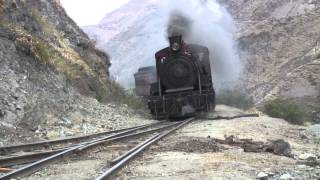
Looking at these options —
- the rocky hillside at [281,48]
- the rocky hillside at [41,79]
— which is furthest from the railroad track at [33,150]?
the rocky hillside at [281,48]

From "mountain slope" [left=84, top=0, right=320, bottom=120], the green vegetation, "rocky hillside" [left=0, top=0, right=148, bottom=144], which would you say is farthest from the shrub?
"mountain slope" [left=84, top=0, right=320, bottom=120]

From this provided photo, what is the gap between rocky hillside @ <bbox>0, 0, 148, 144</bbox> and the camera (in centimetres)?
1819

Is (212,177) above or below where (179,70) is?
below

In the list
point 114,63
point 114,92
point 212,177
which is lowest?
point 212,177

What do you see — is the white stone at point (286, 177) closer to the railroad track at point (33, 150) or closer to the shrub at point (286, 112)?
the railroad track at point (33, 150)

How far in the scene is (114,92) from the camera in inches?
1302

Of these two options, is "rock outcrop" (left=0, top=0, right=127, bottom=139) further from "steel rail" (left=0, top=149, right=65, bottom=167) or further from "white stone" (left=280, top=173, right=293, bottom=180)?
"white stone" (left=280, top=173, right=293, bottom=180)

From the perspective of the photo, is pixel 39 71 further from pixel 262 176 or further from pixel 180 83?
pixel 262 176

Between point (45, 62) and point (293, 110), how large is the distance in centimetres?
1645

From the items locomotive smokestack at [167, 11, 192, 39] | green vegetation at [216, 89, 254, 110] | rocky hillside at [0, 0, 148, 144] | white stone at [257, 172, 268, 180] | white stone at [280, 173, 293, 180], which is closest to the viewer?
white stone at [280, 173, 293, 180]

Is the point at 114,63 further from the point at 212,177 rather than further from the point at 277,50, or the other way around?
the point at 212,177

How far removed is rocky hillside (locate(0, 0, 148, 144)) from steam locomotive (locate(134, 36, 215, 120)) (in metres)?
2.46

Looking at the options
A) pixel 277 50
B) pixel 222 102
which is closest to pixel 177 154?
pixel 222 102

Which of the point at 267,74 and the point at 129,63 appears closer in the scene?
the point at 267,74
